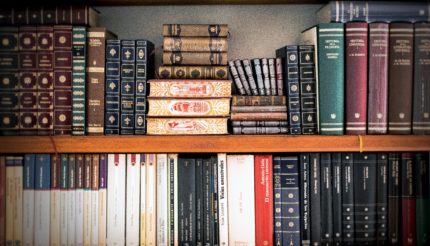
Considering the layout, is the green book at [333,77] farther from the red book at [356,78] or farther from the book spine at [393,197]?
the book spine at [393,197]

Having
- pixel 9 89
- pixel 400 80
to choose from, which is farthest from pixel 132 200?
pixel 400 80

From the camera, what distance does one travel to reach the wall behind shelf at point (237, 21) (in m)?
1.51

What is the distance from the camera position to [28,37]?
1.26m

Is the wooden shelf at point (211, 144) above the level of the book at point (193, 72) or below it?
below

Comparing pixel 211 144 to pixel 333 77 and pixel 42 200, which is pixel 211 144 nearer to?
pixel 333 77

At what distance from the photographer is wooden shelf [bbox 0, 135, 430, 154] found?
4.03 feet

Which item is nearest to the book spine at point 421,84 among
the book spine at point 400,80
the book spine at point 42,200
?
the book spine at point 400,80

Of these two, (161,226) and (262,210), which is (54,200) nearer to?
(161,226)

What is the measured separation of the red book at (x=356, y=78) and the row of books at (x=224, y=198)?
0.10m

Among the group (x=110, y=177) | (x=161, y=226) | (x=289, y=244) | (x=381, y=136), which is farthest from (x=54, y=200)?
(x=381, y=136)

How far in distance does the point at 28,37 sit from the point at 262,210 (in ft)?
2.70

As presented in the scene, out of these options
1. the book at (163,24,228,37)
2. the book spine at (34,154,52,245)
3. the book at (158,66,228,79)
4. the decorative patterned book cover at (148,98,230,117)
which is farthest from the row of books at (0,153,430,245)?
the book at (163,24,228,37)

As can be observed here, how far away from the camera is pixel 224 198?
127 cm

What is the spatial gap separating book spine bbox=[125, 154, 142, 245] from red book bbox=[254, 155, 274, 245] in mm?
337
